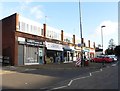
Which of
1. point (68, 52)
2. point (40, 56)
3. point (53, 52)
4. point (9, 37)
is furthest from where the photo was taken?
point (68, 52)

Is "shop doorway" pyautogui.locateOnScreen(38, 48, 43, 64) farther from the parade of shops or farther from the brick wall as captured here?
the brick wall

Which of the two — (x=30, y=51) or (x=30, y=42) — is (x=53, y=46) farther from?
(x=30, y=42)

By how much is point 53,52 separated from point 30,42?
37.6 feet

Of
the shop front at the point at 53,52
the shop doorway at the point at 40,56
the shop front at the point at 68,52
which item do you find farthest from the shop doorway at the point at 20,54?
the shop front at the point at 68,52

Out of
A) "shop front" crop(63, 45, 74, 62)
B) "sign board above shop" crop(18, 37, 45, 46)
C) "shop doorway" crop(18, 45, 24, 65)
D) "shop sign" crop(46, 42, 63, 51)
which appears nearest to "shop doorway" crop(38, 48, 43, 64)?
"sign board above shop" crop(18, 37, 45, 46)

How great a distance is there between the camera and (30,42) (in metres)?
44.1

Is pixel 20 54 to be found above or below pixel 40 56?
above

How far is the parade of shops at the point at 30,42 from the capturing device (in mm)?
40312

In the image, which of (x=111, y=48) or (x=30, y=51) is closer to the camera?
(x=30, y=51)

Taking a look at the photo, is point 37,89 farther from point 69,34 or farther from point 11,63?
point 69,34

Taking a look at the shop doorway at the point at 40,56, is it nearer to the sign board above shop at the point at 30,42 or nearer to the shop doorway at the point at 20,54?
the sign board above shop at the point at 30,42

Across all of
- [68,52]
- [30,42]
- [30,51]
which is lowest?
[68,52]

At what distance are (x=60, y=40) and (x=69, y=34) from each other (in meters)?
8.07

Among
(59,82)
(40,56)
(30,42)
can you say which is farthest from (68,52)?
(59,82)
